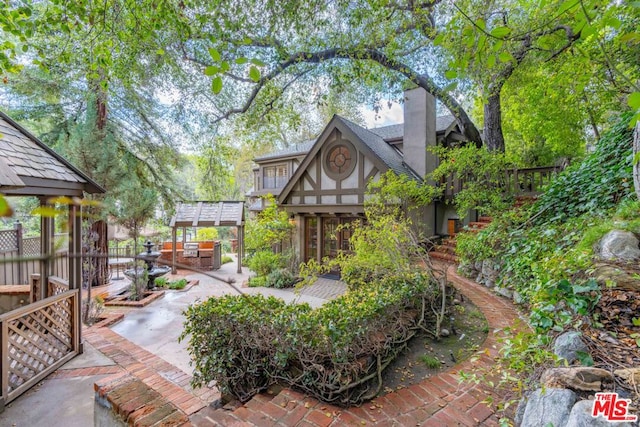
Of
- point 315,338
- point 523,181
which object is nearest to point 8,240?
point 315,338

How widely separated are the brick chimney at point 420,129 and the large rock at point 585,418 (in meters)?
8.59

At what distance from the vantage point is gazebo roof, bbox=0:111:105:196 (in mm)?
3475

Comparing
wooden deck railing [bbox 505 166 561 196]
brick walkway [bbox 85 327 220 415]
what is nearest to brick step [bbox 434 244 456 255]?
wooden deck railing [bbox 505 166 561 196]

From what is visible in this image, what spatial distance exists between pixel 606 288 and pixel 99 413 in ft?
15.7

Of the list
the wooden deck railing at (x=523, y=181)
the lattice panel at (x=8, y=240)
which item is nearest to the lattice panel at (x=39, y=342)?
the lattice panel at (x=8, y=240)

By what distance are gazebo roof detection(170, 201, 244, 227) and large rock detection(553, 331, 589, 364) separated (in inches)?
426

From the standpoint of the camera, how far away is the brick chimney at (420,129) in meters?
9.73

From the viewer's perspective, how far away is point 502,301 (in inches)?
187

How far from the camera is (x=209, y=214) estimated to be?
12.0 meters

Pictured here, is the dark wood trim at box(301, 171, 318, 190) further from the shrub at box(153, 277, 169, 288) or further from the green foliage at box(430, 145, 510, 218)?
the shrub at box(153, 277, 169, 288)

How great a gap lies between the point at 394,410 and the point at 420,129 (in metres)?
9.05

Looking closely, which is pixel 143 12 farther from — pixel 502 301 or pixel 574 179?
pixel 574 179

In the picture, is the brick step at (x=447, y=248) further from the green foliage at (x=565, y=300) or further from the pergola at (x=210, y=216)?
the pergola at (x=210, y=216)

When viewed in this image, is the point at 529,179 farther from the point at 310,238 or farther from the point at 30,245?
the point at 30,245
